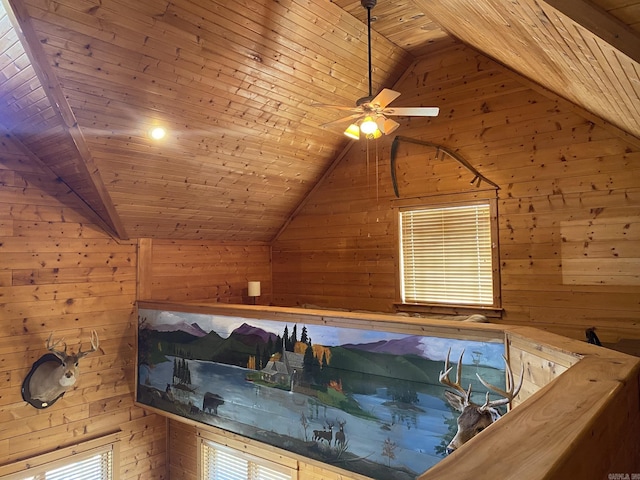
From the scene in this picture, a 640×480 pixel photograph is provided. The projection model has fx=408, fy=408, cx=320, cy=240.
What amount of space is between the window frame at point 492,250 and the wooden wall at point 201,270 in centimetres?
237

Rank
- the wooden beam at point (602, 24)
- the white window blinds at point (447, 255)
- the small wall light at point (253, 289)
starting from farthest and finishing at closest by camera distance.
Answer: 1. the small wall light at point (253, 289)
2. the white window blinds at point (447, 255)
3. the wooden beam at point (602, 24)

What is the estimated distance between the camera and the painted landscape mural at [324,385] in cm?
285

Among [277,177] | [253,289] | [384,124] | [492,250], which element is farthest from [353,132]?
[253,289]

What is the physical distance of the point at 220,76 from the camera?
395 cm

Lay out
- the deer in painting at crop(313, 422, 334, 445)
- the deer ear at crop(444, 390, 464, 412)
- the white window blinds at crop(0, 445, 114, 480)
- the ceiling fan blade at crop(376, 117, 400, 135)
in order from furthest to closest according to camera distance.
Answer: the white window blinds at crop(0, 445, 114, 480)
the ceiling fan blade at crop(376, 117, 400, 135)
the deer in painting at crop(313, 422, 334, 445)
the deer ear at crop(444, 390, 464, 412)

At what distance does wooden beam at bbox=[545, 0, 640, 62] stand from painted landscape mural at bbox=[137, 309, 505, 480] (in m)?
1.74

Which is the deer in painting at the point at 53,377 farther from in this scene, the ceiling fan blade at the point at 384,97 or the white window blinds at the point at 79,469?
the ceiling fan blade at the point at 384,97

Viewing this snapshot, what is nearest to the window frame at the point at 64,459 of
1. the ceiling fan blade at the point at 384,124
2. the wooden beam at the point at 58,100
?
the wooden beam at the point at 58,100

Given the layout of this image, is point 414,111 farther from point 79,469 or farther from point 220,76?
point 79,469

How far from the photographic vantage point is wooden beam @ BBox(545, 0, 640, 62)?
5.99ft

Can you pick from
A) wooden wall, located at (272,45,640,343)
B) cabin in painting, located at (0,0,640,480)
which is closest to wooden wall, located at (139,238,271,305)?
cabin in painting, located at (0,0,640,480)

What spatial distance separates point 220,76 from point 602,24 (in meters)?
3.13

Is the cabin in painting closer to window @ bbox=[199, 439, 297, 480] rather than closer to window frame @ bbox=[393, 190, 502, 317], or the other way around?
window frame @ bbox=[393, 190, 502, 317]

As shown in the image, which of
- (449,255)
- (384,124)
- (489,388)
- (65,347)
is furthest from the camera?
(449,255)
